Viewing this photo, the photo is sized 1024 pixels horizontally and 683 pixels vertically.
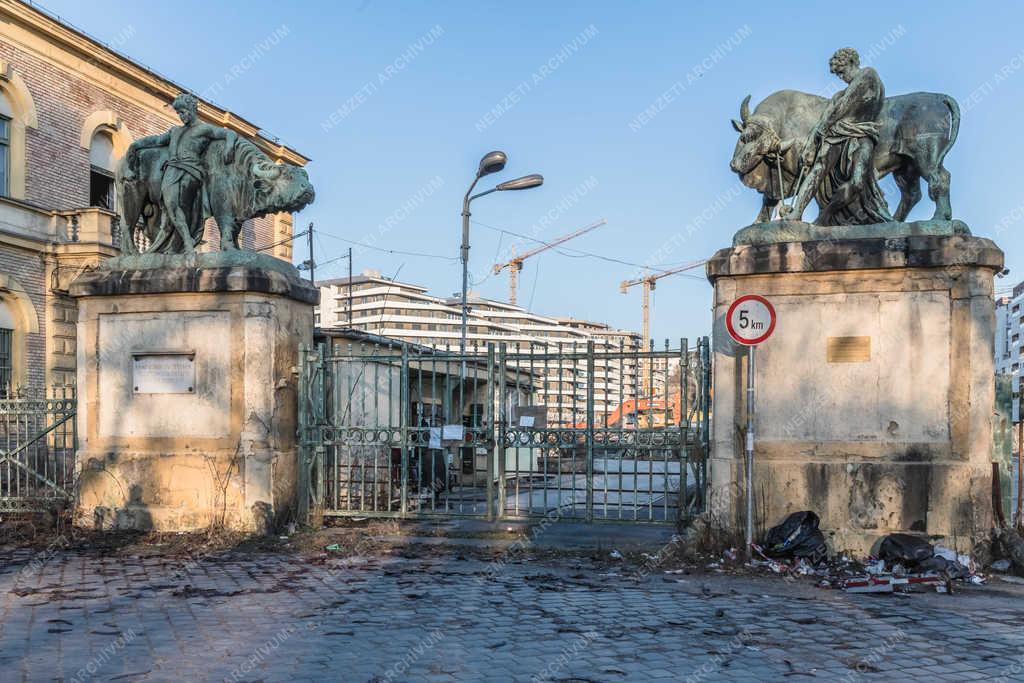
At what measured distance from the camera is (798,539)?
877cm

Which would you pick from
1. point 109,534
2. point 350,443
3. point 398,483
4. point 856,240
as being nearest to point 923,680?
point 856,240

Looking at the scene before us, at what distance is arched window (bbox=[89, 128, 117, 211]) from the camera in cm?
2617

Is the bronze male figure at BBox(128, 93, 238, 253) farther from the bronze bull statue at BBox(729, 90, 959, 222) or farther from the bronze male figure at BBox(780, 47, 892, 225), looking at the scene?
the bronze male figure at BBox(780, 47, 892, 225)

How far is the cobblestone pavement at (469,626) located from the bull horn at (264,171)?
4512 mm

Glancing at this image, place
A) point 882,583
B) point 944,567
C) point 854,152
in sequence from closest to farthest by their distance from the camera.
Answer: point 882,583 → point 944,567 → point 854,152

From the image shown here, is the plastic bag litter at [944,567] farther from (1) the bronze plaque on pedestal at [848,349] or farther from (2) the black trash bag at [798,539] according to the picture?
(1) the bronze plaque on pedestal at [848,349]

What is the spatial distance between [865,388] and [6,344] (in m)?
20.7

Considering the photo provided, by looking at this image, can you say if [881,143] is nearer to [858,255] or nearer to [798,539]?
[858,255]

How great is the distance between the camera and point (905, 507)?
8.86 metres

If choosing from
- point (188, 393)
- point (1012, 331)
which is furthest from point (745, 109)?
point (1012, 331)

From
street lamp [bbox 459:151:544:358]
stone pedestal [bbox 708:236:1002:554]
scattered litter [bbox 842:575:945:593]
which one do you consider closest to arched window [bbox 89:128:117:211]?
street lamp [bbox 459:151:544:358]

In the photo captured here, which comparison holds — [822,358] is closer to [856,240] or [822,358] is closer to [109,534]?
[856,240]

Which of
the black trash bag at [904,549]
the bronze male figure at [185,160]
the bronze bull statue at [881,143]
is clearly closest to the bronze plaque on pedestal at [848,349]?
the bronze bull statue at [881,143]

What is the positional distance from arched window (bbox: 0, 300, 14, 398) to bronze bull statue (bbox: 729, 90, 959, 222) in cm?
1930
